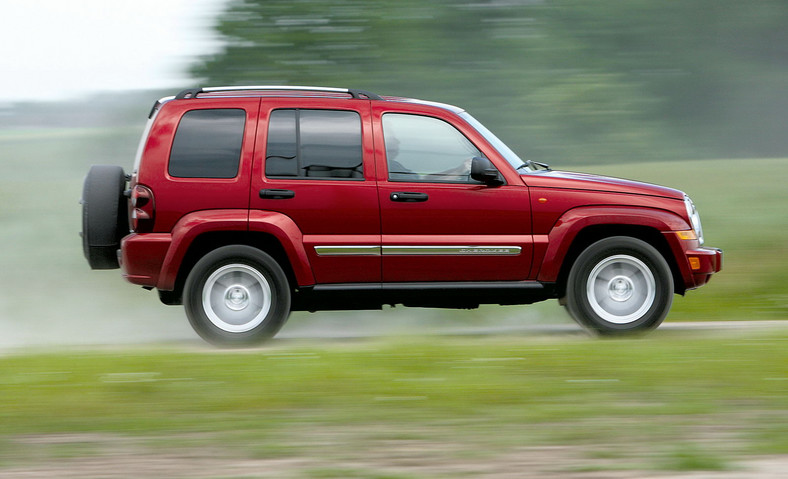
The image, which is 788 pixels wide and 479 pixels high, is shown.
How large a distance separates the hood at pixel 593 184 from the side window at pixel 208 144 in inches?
86.6

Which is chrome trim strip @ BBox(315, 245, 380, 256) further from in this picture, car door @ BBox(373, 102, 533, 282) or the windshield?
the windshield

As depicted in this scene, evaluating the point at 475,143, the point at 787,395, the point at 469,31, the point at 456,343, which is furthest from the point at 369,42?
the point at 787,395

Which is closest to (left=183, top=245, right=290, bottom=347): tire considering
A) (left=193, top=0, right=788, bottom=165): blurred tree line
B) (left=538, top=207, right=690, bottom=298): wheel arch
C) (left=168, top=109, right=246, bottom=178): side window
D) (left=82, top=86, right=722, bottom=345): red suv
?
(left=82, top=86, right=722, bottom=345): red suv

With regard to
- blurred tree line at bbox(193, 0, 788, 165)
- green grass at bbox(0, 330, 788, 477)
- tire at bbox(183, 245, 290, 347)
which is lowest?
green grass at bbox(0, 330, 788, 477)

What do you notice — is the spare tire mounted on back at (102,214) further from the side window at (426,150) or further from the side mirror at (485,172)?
the side mirror at (485,172)

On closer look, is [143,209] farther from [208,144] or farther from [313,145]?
[313,145]

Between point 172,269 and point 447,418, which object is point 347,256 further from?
point 447,418

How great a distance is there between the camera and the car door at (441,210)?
7.62 metres

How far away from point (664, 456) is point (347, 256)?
11.8 ft

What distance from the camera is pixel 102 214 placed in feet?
25.4

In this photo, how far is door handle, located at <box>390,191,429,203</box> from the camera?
7.60m

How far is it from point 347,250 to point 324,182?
534 millimetres

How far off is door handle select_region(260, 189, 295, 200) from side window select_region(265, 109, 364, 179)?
14 cm

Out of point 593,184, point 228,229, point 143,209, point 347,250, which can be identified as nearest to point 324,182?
point 347,250
